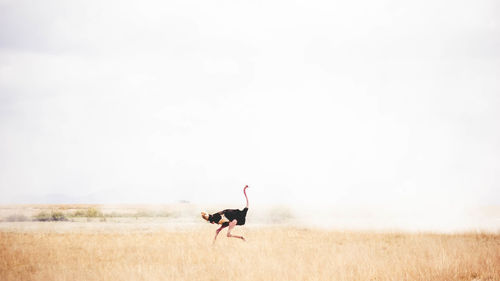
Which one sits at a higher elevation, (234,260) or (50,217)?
(50,217)

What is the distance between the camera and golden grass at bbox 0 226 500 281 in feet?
34.0

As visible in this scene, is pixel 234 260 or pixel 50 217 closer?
pixel 234 260

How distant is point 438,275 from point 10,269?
11.9 m

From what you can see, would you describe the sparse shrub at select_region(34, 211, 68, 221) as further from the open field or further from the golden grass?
the open field

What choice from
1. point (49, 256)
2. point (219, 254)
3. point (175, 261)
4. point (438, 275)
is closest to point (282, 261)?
point (219, 254)

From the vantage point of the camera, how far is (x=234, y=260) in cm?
1220

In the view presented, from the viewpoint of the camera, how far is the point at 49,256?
44.1 feet

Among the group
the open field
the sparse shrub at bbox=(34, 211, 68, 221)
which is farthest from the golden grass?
the sparse shrub at bbox=(34, 211, 68, 221)

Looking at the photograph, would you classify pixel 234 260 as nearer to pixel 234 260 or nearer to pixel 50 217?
pixel 234 260

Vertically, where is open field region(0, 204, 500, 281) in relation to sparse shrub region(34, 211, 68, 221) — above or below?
below

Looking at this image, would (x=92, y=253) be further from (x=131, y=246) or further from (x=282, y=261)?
(x=282, y=261)

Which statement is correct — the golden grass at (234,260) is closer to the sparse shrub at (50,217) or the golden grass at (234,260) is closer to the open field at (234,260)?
the open field at (234,260)

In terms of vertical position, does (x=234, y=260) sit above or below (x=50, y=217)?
below

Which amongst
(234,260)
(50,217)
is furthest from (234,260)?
(50,217)
